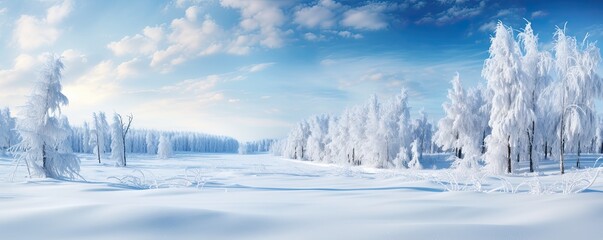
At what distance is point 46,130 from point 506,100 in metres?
30.0

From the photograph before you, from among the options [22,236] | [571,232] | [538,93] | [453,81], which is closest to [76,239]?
[22,236]

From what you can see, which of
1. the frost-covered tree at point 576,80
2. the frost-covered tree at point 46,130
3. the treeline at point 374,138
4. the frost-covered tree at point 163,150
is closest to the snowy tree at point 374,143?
the treeline at point 374,138

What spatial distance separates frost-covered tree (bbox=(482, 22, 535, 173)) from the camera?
1037 inches

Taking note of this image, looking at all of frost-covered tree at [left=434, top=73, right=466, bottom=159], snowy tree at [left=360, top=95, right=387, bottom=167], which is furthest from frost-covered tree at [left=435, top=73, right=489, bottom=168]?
snowy tree at [left=360, top=95, right=387, bottom=167]

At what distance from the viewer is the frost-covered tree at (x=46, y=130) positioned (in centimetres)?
1934

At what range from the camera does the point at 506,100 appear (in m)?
27.0

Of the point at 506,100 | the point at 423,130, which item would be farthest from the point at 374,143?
the point at 423,130

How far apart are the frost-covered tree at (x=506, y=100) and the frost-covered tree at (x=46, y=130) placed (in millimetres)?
27755

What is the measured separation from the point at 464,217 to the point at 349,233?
7.13ft

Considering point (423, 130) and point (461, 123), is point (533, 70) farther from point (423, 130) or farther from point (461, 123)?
A: point (423, 130)

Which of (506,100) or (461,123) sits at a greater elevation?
(506,100)

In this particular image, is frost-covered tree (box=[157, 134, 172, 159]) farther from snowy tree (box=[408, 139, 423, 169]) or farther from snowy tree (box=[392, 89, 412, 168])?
snowy tree (box=[408, 139, 423, 169])

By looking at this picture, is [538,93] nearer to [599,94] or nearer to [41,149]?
[599,94]

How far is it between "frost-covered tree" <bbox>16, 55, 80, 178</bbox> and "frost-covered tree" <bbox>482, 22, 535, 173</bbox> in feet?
91.1
